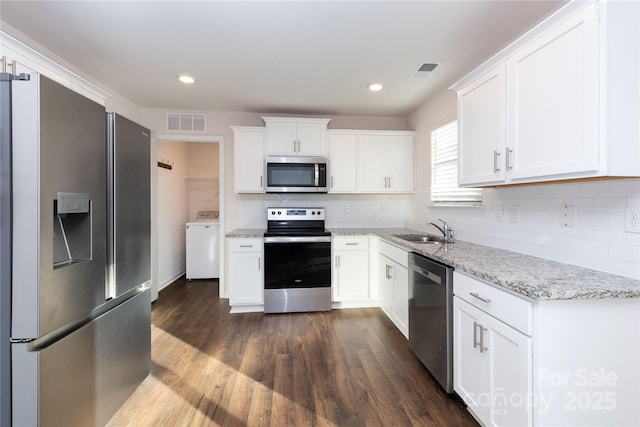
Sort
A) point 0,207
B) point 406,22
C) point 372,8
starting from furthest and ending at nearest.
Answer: point 406,22 < point 372,8 < point 0,207

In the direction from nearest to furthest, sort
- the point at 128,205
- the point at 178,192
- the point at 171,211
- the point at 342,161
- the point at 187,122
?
the point at 128,205, the point at 342,161, the point at 187,122, the point at 171,211, the point at 178,192

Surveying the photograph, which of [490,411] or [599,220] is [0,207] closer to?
[490,411]

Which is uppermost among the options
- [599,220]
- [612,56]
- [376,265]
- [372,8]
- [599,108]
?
[372,8]

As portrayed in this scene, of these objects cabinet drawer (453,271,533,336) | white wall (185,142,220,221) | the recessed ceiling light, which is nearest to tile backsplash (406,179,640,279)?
cabinet drawer (453,271,533,336)

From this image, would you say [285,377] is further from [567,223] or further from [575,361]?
[567,223]

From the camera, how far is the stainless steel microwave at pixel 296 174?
3459 mm

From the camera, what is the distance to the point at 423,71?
2.61m

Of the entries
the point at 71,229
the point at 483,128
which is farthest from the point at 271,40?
the point at 71,229

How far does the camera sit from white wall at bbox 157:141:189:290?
4.25 metres

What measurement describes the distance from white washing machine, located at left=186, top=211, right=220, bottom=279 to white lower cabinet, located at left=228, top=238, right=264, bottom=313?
1.56m

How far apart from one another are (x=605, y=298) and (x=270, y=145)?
3.13m

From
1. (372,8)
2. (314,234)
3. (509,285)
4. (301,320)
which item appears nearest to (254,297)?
(301,320)

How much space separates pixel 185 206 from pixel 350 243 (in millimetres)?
3408

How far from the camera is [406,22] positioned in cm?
188
